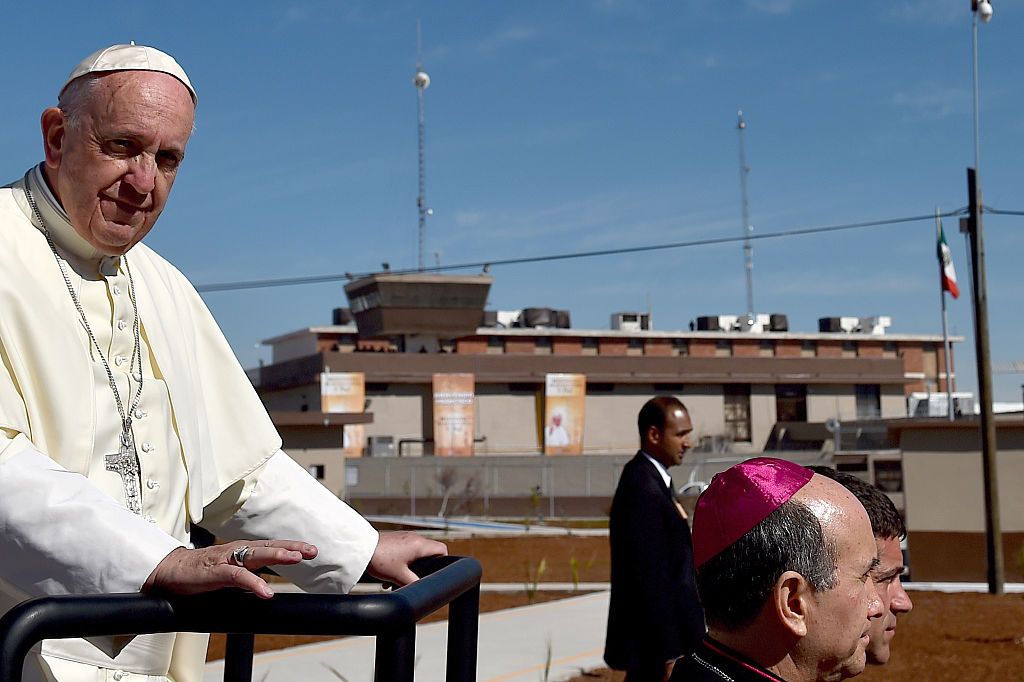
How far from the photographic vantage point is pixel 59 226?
221 centimetres

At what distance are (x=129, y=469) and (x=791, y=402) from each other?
69.6 m

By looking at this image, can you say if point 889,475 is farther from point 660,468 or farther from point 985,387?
point 660,468

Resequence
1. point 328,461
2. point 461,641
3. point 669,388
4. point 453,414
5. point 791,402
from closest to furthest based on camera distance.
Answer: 1. point 461,641
2. point 328,461
3. point 453,414
4. point 669,388
5. point 791,402

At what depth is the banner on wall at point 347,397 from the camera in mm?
57969

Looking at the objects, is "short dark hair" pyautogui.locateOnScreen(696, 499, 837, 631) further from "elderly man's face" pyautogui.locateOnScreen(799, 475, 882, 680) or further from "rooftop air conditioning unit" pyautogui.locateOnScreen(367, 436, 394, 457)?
"rooftop air conditioning unit" pyautogui.locateOnScreen(367, 436, 394, 457)

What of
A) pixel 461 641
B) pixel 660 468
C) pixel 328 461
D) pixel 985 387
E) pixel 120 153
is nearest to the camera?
pixel 461 641

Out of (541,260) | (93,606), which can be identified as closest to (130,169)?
(93,606)

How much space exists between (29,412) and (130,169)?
457mm

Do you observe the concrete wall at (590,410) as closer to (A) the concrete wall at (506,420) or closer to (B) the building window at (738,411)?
→ (A) the concrete wall at (506,420)

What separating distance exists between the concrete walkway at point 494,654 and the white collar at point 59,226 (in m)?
5.96

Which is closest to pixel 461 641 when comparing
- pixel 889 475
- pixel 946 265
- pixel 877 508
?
pixel 877 508

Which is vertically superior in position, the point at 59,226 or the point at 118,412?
the point at 59,226

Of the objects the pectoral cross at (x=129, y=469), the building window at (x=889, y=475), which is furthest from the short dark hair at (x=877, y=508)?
the building window at (x=889, y=475)

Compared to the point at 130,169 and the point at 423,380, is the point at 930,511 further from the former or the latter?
the point at 423,380
